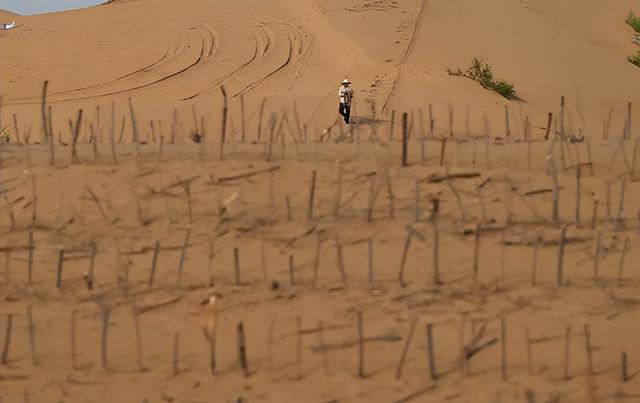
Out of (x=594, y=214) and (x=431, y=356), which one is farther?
(x=594, y=214)

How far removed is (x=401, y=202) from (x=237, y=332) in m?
1.48

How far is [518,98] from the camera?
1466 cm

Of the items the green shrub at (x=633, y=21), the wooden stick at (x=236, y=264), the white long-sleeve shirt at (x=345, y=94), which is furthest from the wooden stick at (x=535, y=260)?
the green shrub at (x=633, y=21)

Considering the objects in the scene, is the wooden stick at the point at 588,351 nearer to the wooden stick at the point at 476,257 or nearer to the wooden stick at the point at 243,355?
the wooden stick at the point at 476,257

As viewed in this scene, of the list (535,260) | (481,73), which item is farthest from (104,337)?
(481,73)

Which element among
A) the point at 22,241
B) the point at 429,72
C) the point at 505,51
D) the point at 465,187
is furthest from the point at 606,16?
the point at 22,241

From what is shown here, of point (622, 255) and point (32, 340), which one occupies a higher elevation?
point (622, 255)

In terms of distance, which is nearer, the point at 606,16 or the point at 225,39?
the point at 225,39

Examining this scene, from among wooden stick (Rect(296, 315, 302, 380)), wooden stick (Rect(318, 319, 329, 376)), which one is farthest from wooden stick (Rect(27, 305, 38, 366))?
wooden stick (Rect(318, 319, 329, 376))

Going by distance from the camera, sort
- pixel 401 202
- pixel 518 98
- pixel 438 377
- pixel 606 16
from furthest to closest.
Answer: pixel 606 16 < pixel 518 98 < pixel 401 202 < pixel 438 377

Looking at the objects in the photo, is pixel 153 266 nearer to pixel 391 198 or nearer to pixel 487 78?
pixel 391 198

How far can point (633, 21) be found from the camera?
21141 mm

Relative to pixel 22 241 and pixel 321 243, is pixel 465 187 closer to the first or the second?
pixel 321 243

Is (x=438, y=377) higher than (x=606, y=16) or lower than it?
lower
